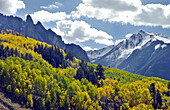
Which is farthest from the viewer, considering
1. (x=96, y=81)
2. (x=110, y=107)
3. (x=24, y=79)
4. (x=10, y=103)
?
(x=96, y=81)

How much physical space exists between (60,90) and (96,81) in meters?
48.1

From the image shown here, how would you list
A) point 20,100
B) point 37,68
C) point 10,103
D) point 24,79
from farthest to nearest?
point 37,68
point 24,79
point 20,100
point 10,103

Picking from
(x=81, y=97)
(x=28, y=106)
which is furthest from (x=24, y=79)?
(x=81, y=97)

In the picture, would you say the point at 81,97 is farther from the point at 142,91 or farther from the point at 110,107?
the point at 142,91

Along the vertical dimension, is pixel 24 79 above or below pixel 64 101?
above

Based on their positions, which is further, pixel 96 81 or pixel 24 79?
pixel 96 81

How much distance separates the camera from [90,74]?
17750 centimetres

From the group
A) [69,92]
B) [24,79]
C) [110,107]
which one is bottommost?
[110,107]

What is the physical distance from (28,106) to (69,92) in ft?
104

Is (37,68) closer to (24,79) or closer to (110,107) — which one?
(24,79)

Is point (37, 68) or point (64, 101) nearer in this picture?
point (64, 101)

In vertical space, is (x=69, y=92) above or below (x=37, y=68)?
below

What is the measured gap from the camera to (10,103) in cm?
10881

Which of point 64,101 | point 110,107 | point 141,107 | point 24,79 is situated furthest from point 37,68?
point 141,107
